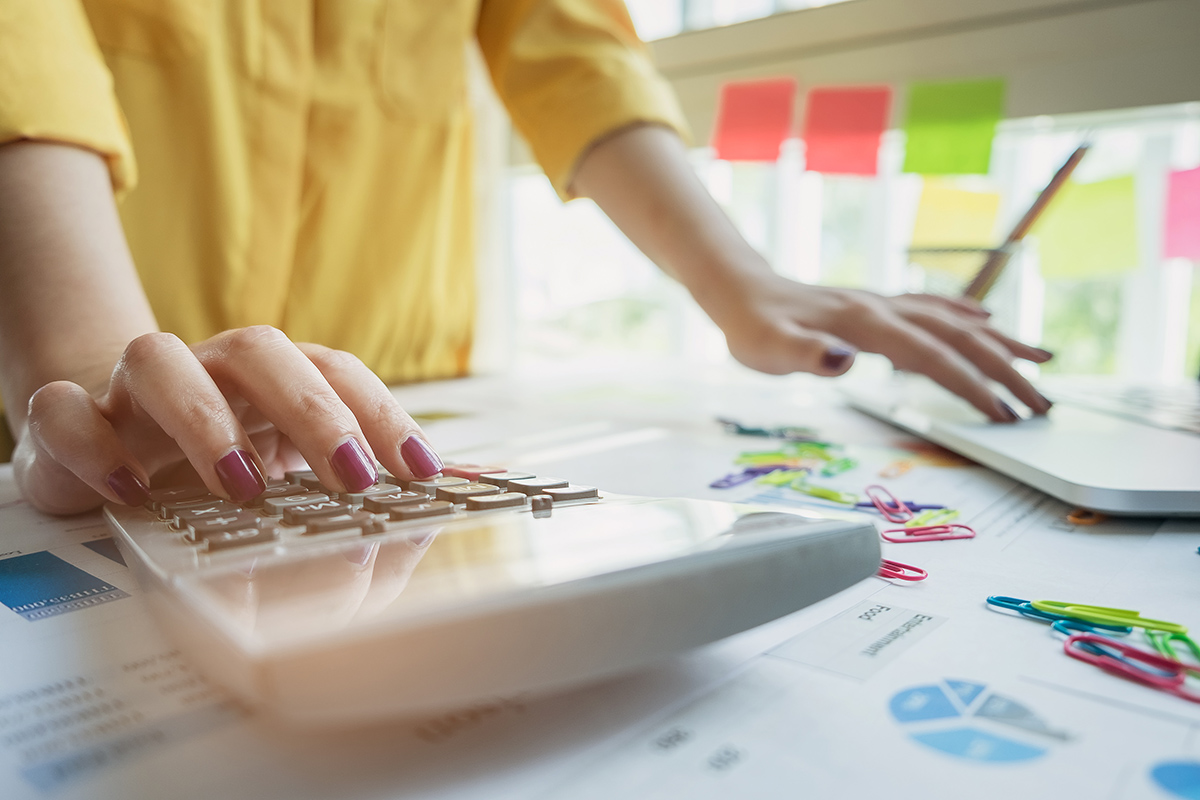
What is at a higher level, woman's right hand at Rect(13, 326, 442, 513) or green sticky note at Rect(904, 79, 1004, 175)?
green sticky note at Rect(904, 79, 1004, 175)

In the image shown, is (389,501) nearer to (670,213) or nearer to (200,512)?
(200,512)

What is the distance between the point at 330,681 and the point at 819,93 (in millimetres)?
1046

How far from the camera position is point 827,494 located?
43 cm

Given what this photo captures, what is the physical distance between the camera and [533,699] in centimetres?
20

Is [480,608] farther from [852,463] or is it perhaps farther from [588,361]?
[588,361]

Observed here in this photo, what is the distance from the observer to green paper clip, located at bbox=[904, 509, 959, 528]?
0.37 metres

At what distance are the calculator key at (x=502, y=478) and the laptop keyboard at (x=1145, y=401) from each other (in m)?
0.47

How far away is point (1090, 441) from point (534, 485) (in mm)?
376

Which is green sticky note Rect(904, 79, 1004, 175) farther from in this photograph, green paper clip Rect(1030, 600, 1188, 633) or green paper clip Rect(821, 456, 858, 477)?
green paper clip Rect(1030, 600, 1188, 633)

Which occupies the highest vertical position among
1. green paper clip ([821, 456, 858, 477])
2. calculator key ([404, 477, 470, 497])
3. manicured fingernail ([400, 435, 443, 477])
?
manicured fingernail ([400, 435, 443, 477])

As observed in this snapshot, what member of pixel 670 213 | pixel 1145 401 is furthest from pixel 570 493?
pixel 1145 401

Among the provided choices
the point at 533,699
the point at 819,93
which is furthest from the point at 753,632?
the point at 819,93

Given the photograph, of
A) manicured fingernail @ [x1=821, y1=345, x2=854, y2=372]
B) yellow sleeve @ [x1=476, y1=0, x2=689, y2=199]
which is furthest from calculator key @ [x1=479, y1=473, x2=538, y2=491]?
yellow sleeve @ [x1=476, y1=0, x2=689, y2=199]

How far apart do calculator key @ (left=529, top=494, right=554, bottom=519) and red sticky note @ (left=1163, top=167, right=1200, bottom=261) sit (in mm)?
1047
